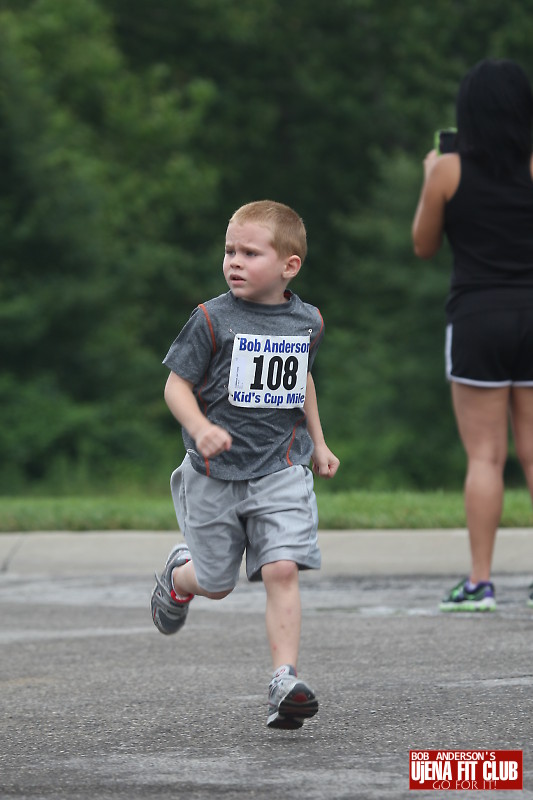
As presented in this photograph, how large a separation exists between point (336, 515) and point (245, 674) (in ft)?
13.0

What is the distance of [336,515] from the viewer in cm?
913

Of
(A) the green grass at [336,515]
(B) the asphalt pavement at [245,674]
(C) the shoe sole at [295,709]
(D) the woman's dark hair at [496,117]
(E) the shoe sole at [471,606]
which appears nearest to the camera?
(B) the asphalt pavement at [245,674]

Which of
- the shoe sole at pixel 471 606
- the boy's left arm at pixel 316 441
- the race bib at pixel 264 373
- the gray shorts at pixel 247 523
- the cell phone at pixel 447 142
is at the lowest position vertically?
the shoe sole at pixel 471 606

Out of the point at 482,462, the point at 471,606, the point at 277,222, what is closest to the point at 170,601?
the point at 277,222

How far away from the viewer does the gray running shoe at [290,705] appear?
13.4ft

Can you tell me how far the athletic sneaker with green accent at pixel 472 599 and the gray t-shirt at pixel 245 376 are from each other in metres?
2.07

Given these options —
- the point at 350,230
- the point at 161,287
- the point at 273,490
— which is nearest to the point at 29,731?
the point at 273,490

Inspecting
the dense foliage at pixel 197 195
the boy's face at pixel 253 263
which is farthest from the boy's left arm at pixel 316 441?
the dense foliage at pixel 197 195

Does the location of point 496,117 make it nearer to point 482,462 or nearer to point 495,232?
point 495,232

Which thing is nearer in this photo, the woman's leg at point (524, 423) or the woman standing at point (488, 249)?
the woman standing at point (488, 249)

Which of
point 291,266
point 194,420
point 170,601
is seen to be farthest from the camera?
point 170,601

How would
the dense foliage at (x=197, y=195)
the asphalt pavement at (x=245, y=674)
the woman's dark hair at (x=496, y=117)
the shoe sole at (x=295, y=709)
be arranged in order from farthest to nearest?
the dense foliage at (x=197, y=195) < the woman's dark hair at (x=496, y=117) < the shoe sole at (x=295, y=709) < the asphalt pavement at (x=245, y=674)

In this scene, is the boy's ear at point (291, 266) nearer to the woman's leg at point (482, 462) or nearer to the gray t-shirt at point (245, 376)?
the gray t-shirt at point (245, 376)

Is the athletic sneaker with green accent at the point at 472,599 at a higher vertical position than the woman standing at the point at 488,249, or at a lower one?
lower
